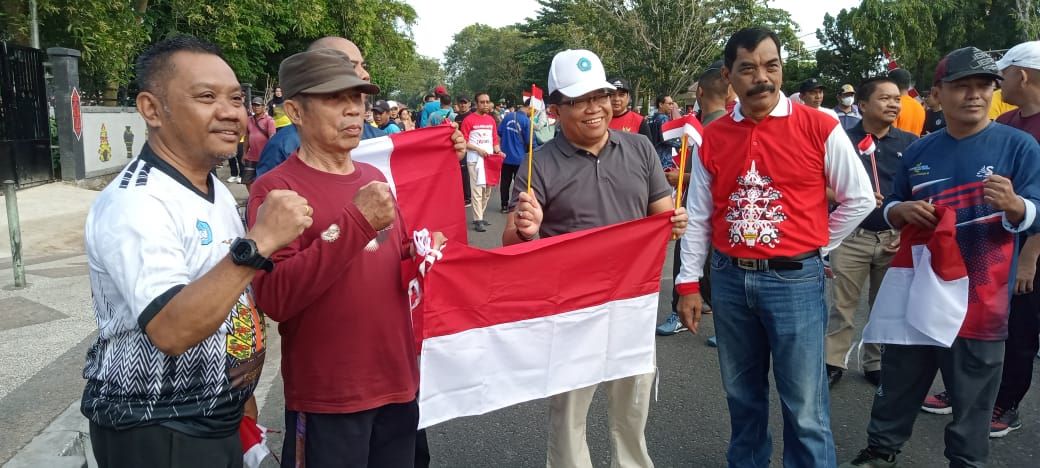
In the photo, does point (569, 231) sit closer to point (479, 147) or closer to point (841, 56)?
point (479, 147)

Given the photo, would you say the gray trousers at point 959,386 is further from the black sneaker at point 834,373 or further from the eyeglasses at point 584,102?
the eyeglasses at point 584,102

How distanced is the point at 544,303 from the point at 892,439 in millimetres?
2022

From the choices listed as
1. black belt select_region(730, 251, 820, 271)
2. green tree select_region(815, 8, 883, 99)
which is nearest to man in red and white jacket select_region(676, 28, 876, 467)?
black belt select_region(730, 251, 820, 271)

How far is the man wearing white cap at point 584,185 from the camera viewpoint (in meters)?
3.15

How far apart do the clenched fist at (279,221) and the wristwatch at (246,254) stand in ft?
0.09

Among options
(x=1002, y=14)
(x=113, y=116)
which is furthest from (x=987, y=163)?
(x=1002, y=14)

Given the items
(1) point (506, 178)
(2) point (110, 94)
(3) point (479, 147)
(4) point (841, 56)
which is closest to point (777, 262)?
(3) point (479, 147)

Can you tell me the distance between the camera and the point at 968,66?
334 cm

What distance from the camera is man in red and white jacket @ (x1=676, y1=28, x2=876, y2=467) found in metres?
3.11

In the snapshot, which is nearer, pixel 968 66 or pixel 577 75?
pixel 577 75

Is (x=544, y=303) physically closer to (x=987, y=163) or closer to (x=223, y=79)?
(x=223, y=79)

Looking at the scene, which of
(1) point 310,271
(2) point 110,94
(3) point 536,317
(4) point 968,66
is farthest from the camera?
(2) point 110,94

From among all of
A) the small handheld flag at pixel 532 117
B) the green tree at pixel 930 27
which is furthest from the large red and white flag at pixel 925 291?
the green tree at pixel 930 27

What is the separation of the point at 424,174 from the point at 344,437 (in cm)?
157
